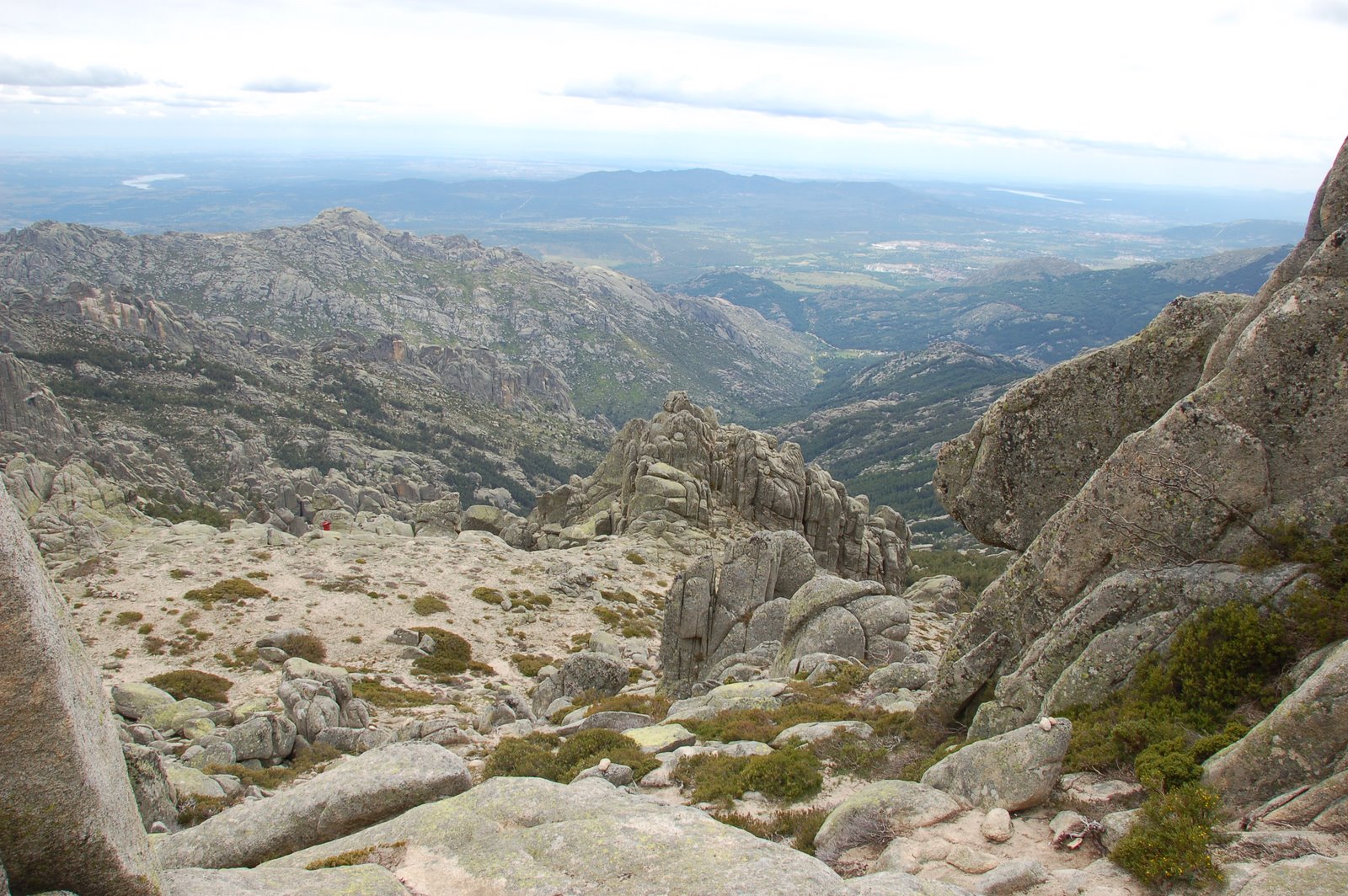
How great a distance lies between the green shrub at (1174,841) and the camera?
10.1 meters

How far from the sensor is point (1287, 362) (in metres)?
15.8

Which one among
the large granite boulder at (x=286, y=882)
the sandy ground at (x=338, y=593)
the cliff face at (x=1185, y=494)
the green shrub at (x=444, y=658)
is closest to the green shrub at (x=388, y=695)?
the sandy ground at (x=338, y=593)

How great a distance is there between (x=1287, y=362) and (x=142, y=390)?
23161cm

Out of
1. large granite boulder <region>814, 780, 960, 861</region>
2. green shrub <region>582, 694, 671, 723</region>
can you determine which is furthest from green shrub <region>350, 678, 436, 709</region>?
large granite boulder <region>814, 780, 960, 861</region>

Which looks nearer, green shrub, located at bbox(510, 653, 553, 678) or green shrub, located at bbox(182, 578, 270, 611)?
green shrub, located at bbox(510, 653, 553, 678)

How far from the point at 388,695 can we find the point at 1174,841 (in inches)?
1356

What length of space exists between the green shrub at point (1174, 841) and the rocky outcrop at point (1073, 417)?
1186 centimetres

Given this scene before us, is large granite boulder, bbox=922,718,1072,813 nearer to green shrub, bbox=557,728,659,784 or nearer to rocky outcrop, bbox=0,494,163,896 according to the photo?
green shrub, bbox=557,728,659,784

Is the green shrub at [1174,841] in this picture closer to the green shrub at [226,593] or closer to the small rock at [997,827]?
A: the small rock at [997,827]

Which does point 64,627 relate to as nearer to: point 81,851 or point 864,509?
point 81,851

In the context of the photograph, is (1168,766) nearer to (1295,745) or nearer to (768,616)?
(1295,745)

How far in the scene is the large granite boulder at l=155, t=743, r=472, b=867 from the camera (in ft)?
46.8

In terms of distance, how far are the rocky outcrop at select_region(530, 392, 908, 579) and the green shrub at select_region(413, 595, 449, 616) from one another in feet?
72.7

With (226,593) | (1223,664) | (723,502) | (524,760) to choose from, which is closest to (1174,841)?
(1223,664)
